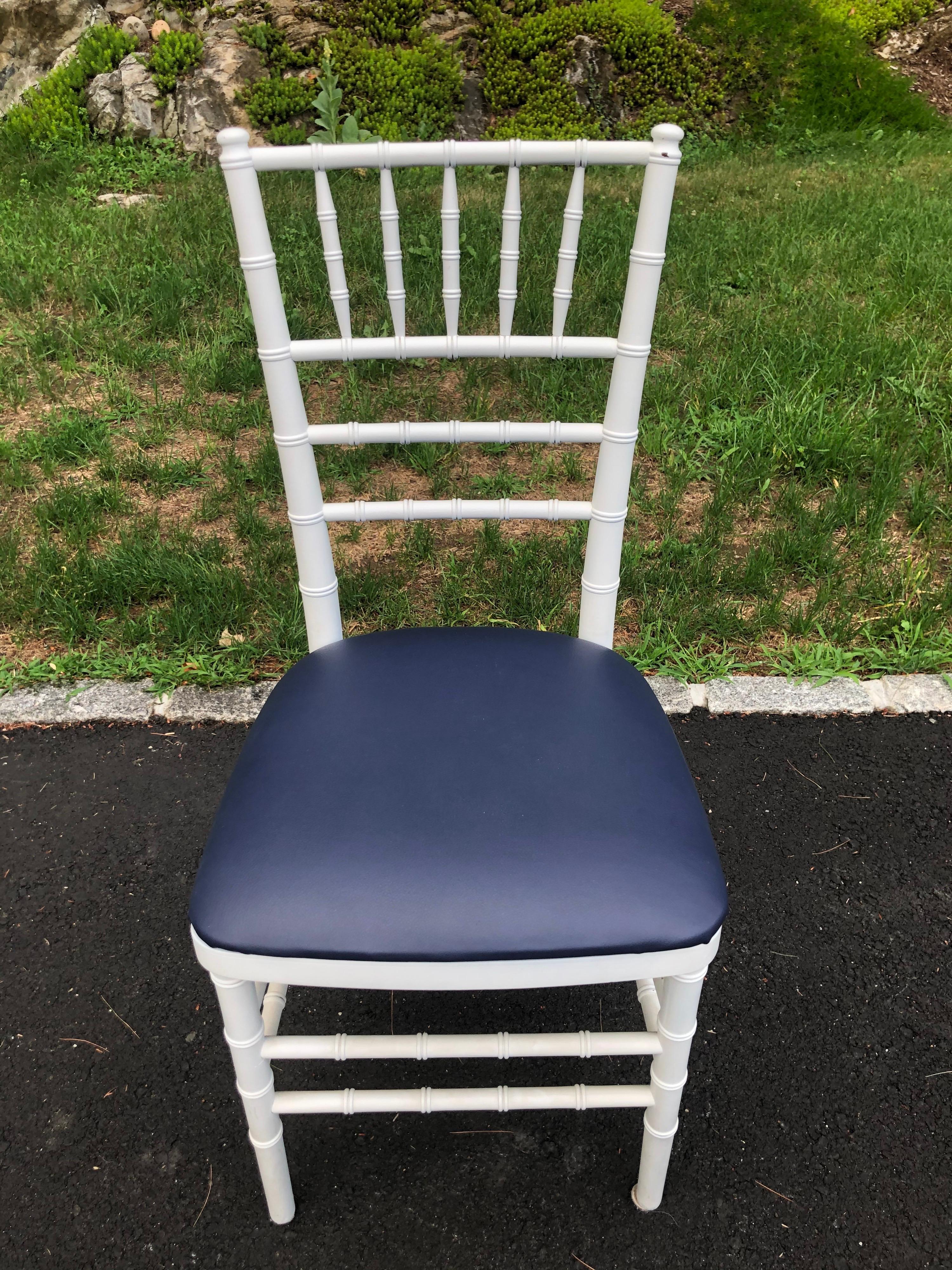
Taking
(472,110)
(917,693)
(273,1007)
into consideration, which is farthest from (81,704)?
(472,110)

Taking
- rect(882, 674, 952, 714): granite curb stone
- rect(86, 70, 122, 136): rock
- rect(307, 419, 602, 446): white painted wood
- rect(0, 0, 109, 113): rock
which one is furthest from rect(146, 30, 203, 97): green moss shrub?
rect(882, 674, 952, 714): granite curb stone

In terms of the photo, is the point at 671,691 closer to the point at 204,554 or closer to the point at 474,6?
the point at 204,554

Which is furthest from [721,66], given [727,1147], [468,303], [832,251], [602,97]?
[727,1147]

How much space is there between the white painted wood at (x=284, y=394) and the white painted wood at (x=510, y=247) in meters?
0.31

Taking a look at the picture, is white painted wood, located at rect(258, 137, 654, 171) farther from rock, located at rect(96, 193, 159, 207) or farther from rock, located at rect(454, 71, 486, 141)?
rock, located at rect(454, 71, 486, 141)

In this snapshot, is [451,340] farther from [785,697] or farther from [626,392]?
[785,697]

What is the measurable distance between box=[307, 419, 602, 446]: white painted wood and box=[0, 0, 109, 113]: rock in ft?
20.2

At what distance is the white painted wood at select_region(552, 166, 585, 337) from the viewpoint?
3.97 feet

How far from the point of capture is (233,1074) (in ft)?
4.79

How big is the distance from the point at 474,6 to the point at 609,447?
5977 millimetres

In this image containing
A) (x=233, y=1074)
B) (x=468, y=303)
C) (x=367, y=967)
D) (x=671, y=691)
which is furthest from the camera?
(x=468, y=303)

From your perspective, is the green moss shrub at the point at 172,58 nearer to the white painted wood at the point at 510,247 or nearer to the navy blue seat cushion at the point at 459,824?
the white painted wood at the point at 510,247

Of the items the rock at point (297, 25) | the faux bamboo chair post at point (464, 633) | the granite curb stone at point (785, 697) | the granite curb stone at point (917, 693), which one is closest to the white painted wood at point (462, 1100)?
A: the faux bamboo chair post at point (464, 633)

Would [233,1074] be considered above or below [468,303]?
below
